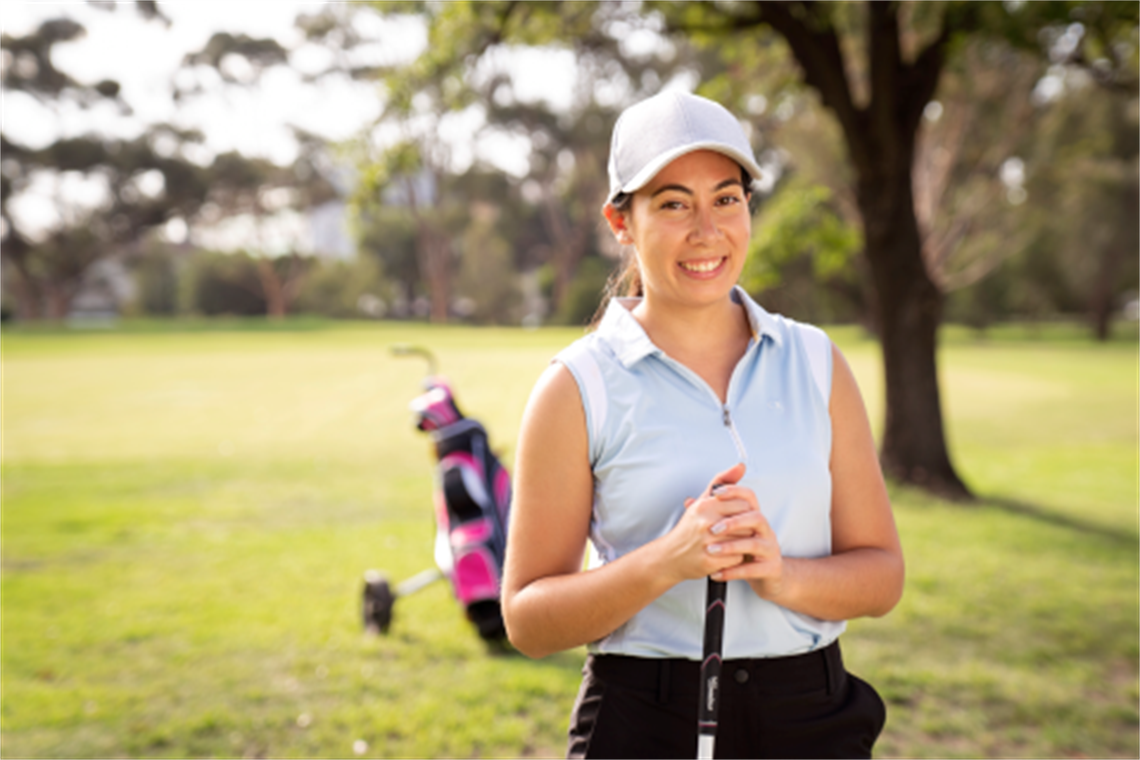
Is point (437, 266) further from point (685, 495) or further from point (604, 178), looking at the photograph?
point (685, 495)

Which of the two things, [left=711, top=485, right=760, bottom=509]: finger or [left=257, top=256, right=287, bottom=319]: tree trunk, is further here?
[left=257, top=256, right=287, bottom=319]: tree trunk

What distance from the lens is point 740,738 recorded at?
61.2 inches

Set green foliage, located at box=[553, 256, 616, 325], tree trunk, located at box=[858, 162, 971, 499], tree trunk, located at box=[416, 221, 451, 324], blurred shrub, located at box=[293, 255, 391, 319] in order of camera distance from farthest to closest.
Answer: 1. blurred shrub, located at box=[293, 255, 391, 319]
2. tree trunk, located at box=[416, 221, 451, 324]
3. green foliage, located at box=[553, 256, 616, 325]
4. tree trunk, located at box=[858, 162, 971, 499]

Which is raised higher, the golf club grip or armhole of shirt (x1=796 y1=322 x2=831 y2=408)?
armhole of shirt (x1=796 y1=322 x2=831 y2=408)

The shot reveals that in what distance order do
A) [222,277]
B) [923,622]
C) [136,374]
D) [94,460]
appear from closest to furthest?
[923,622]
[94,460]
[136,374]
[222,277]

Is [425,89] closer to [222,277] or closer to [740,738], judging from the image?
[740,738]

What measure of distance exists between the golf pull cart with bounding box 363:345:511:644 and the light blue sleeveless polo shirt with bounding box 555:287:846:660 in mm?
3098

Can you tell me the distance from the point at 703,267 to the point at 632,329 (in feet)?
0.54

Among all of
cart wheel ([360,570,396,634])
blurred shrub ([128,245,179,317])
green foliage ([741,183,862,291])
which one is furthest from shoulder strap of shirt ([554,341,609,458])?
blurred shrub ([128,245,179,317])

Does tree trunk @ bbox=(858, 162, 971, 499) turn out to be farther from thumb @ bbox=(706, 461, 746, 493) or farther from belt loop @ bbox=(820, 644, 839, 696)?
thumb @ bbox=(706, 461, 746, 493)

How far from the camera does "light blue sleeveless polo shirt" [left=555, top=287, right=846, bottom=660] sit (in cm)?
151

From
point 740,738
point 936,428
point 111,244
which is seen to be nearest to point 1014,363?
point 936,428

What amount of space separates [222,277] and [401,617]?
5307 centimetres

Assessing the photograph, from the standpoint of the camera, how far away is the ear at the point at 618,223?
1.70 meters
